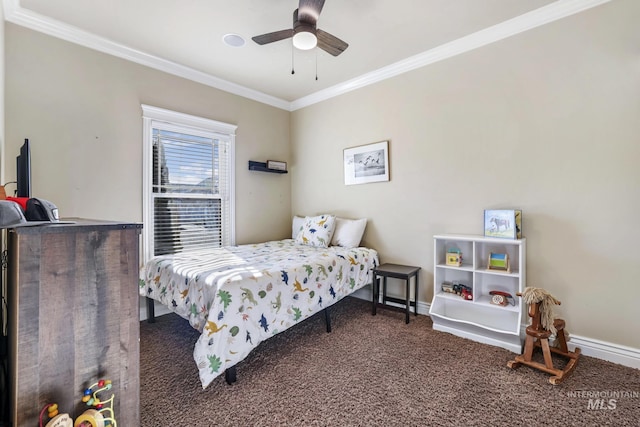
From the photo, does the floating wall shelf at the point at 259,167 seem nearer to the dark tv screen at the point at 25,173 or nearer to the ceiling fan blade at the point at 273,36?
the ceiling fan blade at the point at 273,36

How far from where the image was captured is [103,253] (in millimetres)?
1069

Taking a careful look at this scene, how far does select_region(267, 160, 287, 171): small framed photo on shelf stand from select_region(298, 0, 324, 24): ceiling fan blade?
2153 mm

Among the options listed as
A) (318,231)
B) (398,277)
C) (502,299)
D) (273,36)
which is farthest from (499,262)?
(273,36)

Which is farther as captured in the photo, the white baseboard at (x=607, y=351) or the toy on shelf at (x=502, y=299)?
the toy on shelf at (x=502, y=299)

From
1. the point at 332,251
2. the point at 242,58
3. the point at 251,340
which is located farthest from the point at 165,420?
the point at 242,58

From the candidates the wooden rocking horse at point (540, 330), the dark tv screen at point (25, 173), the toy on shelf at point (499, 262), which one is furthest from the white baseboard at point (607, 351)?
the dark tv screen at point (25, 173)

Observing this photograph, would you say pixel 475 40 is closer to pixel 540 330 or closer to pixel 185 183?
pixel 540 330

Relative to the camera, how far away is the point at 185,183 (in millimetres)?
3279

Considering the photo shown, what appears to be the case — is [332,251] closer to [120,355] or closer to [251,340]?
[251,340]

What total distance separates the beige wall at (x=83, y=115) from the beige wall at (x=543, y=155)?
8.41ft

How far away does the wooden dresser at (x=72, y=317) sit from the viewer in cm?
91

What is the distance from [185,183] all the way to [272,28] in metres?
1.92

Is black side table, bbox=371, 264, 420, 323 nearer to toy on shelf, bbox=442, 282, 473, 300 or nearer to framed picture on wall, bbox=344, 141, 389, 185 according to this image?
toy on shelf, bbox=442, 282, 473, 300

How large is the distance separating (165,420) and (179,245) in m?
2.01
